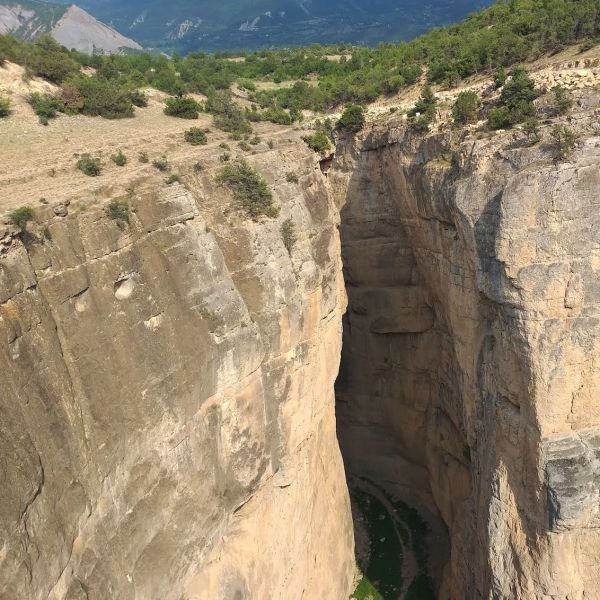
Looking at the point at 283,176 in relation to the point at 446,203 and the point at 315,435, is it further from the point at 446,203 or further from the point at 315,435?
the point at 315,435

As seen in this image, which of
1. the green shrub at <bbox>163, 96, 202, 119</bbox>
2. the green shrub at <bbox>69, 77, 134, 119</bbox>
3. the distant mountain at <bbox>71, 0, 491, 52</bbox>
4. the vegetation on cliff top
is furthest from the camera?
the distant mountain at <bbox>71, 0, 491, 52</bbox>

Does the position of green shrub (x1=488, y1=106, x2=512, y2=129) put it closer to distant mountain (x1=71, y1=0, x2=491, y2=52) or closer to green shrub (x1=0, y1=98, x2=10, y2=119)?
green shrub (x1=0, y1=98, x2=10, y2=119)

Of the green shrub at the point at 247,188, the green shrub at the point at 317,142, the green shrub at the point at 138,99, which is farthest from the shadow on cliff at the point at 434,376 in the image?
the green shrub at the point at 138,99

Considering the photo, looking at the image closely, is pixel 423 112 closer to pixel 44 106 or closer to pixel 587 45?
pixel 587 45

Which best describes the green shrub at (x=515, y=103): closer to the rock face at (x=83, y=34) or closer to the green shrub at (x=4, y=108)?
the green shrub at (x=4, y=108)

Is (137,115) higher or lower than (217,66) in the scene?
lower

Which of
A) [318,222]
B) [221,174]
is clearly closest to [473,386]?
[318,222]

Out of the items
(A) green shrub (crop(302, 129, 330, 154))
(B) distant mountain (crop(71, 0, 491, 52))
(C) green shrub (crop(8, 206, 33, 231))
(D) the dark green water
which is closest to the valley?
(C) green shrub (crop(8, 206, 33, 231))
